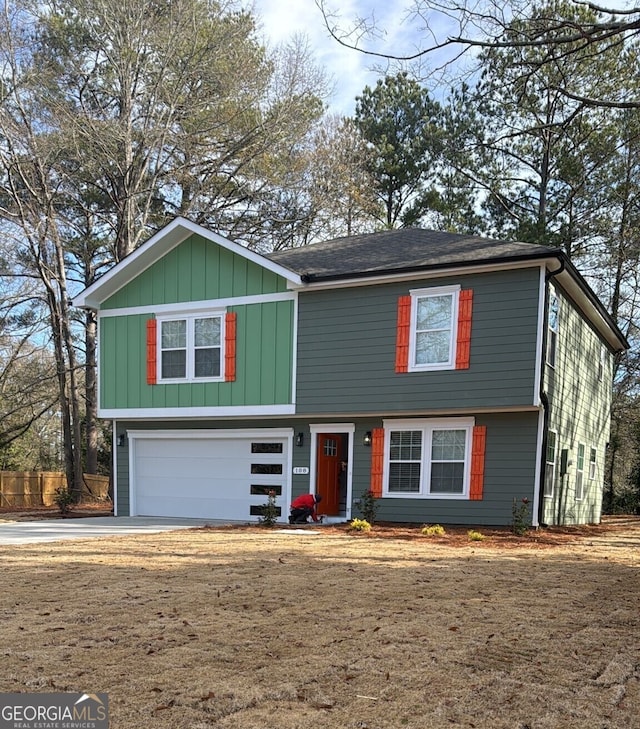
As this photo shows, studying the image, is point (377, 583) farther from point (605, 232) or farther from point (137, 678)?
point (605, 232)

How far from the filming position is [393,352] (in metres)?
12.7

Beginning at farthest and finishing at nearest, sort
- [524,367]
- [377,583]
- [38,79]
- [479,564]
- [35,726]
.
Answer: [38,79] → [524,367] → [479,564] → [377,583] → [35,726]

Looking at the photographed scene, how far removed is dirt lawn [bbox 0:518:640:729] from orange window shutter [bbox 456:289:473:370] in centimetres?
427

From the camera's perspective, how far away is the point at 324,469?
45.9 ft

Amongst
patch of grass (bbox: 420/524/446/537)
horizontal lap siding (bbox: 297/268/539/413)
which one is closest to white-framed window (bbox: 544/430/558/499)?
horizontal lap siding (bbox: 297/268/539/413)

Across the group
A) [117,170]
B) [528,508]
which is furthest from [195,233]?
[528,508]

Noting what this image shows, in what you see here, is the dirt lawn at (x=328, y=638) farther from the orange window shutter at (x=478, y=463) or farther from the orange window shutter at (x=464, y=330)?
the orange window shutter at (x=464, y=330)

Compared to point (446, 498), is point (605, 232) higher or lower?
higher

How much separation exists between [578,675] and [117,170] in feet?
63.8

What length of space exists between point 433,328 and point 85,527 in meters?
7.11

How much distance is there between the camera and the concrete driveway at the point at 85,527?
1044 centimetres

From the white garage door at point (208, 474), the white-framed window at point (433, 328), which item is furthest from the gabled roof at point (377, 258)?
the white garage door at point (208, 474)

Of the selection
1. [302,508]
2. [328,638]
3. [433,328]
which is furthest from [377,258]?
[328,638]

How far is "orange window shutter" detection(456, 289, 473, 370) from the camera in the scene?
1197 cm
